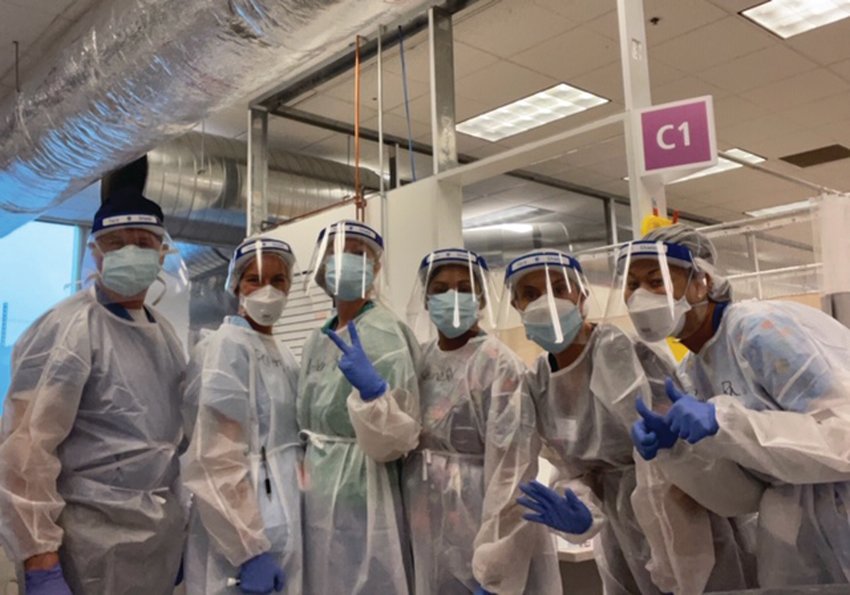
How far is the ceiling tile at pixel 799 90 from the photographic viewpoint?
4.48 meters

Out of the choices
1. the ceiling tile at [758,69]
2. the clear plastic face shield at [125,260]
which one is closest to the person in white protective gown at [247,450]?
the clear plastic face shield at [125,260]

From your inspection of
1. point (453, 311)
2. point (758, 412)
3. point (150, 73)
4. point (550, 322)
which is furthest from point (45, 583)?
point (150, 73)

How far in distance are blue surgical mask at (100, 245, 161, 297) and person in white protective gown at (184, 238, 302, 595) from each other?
0.75 ft

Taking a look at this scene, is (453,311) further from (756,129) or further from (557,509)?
(756,129)

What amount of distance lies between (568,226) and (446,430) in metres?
5.70

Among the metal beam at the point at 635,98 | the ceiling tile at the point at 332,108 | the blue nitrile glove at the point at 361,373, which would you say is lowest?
the blue nitrile glove at the point at 361,373

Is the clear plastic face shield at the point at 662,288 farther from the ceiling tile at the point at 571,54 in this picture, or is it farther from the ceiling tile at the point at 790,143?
the ceiling tile at the point at 790,143

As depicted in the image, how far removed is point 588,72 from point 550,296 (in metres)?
2.91

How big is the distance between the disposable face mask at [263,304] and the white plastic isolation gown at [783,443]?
107cm

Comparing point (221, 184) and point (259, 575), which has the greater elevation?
point (221, 184)

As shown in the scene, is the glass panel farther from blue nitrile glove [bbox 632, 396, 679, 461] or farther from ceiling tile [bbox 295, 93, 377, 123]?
blue nitrile glove [bbox 632, 396, 679, 461]

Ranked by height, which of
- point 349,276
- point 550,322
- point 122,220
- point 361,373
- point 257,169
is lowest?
point 361,373

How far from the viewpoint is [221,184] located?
4.66m

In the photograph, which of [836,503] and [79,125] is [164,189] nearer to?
[79,125]
